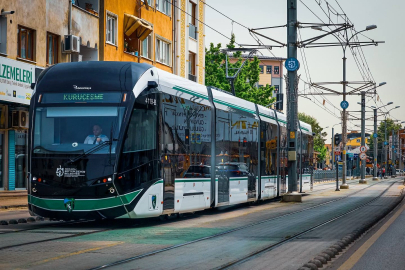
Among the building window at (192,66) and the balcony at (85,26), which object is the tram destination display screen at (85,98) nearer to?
the balcony at (85,26)

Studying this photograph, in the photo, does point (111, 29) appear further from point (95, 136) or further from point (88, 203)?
point (88, 203)

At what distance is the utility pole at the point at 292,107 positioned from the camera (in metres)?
27.8

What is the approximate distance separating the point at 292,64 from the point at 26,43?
9.69m

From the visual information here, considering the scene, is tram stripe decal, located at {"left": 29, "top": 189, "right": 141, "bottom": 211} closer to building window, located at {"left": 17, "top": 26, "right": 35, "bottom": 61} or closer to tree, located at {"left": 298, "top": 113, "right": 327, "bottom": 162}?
building window, located at {"left": 17, "top": 26, "right": 35, "bottom": 61}

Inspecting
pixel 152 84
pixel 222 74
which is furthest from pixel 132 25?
pixel 222 74

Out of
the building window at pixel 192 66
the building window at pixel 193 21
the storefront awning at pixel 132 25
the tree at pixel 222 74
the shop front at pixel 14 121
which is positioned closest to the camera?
the shop front at pixel 14 121

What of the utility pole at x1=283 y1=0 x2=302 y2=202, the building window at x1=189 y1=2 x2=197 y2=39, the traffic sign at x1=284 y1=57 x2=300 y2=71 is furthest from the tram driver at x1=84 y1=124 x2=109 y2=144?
the building window at x1=189 y1=2 x2=197 y2=39

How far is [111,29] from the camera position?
3512 centimetres

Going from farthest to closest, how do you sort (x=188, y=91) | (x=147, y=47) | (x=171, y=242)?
(x=147, y=47) → (x=188, y=91) → (x=171, y=242)

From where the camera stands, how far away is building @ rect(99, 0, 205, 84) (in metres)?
35.0

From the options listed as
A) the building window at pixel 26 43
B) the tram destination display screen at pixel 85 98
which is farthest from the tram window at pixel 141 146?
the building window at pixel 26 43

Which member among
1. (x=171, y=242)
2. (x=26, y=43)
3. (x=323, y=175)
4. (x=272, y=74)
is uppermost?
(x=272, y=74)

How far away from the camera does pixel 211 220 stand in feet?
60.0

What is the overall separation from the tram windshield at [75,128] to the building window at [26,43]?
13457 mm
